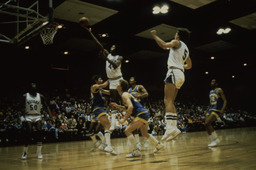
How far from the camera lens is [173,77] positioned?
13.5 feet

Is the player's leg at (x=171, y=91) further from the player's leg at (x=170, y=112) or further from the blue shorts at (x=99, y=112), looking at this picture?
the blue shorts at (x=99, y=112)

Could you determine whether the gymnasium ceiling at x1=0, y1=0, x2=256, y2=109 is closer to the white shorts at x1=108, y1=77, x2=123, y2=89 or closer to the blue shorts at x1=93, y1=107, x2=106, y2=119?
the white shorts at x1=108, y1=77, x2=123, y2=89

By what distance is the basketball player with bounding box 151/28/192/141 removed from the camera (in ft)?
12.9

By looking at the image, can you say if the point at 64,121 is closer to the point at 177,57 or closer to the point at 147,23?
the point at 147,23

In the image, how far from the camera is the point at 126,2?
10391 mm

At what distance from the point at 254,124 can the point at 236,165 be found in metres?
23.6

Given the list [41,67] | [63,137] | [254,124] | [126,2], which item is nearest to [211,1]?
[126,2]

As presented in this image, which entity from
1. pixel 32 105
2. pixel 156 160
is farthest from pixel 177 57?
pixel 32 105

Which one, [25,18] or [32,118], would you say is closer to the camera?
[32,118]

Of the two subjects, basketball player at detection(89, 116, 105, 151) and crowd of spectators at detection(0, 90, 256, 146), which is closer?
basketball player at detection(89, 116, 105, 151)

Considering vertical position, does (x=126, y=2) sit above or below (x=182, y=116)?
above

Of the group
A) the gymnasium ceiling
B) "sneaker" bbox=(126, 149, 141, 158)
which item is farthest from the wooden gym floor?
the gymnasium ceiling

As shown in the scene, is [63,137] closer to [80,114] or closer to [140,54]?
[80,114]

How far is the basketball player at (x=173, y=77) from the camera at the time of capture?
3.94m
